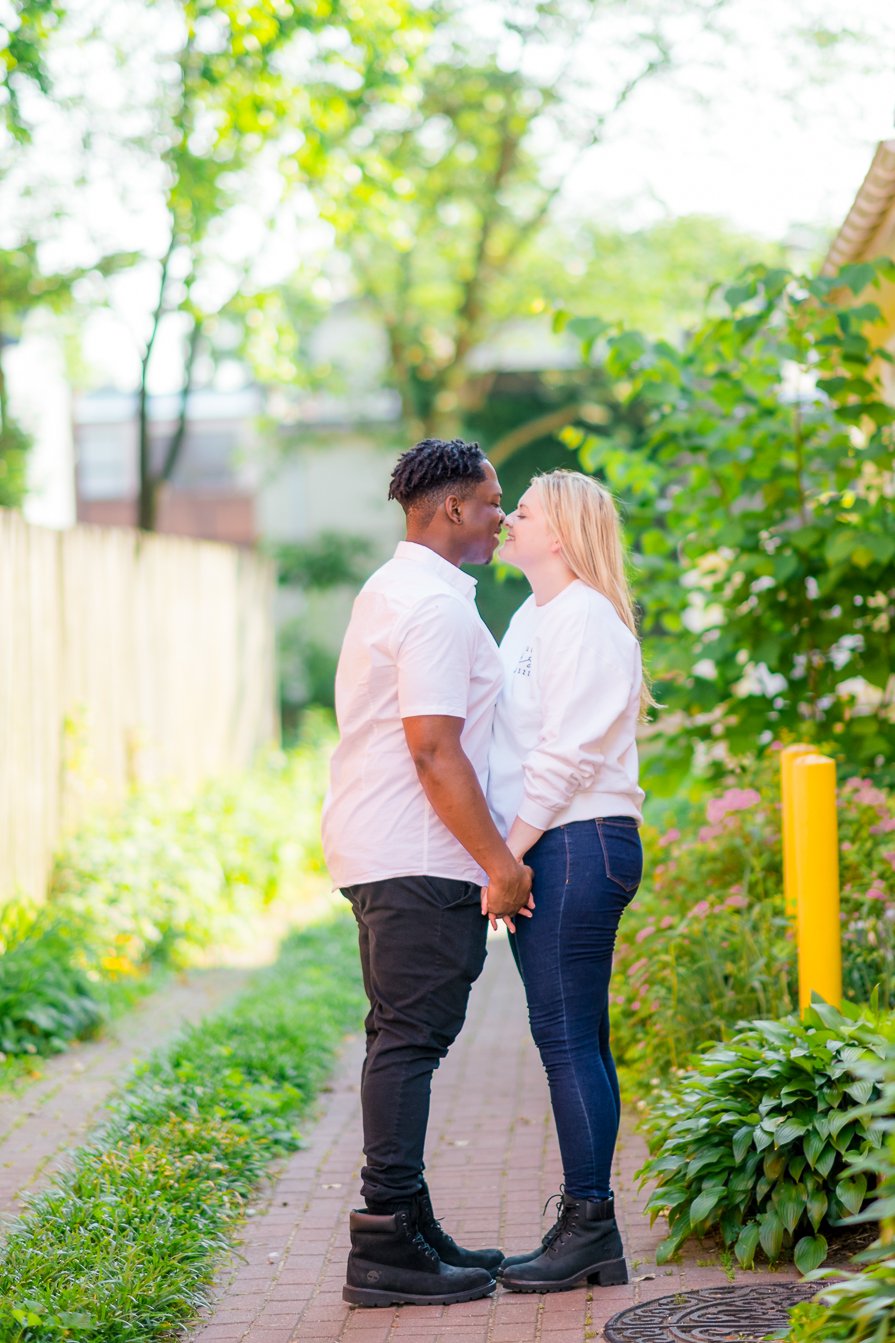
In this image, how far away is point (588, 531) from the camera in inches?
154

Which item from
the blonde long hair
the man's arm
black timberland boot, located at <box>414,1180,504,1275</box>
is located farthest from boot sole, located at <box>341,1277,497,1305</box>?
the blonde long hair

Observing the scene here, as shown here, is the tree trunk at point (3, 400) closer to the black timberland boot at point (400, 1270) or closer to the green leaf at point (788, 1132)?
the black timberland boot at point (400, 1270)

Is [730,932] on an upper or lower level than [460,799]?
lower

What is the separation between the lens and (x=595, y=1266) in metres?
3.83

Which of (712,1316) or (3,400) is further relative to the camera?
(3,400)

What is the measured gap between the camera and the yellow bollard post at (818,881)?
4.76 metres

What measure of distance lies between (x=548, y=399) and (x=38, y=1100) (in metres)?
18.8

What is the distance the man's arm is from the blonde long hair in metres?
0.53

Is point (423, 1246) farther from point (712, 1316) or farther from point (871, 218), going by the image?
point (871, 218)

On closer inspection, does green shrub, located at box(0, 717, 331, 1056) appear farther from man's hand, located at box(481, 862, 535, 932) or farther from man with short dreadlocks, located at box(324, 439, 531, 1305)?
man's hand, located at box(481, 862, 535, 932)

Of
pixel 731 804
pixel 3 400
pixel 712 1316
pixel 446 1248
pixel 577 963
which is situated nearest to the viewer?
pixel 712 1316

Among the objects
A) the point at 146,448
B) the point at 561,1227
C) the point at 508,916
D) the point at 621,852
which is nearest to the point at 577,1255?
the point at 561,1227

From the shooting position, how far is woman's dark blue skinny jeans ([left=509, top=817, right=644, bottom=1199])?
148 inches

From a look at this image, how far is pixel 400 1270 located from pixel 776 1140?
98 centimetres
